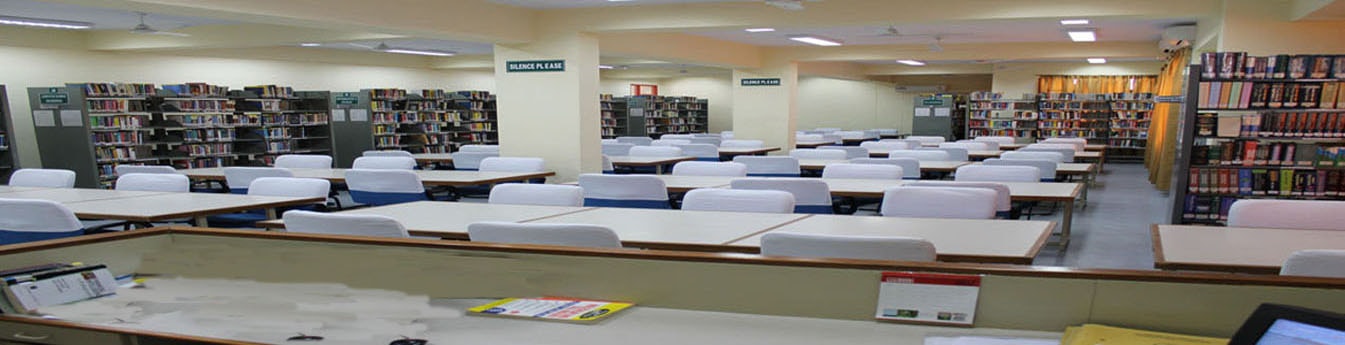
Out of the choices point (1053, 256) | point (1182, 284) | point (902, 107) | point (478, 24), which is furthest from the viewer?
point (902, 107)

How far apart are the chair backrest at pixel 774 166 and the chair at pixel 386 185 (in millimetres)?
3088

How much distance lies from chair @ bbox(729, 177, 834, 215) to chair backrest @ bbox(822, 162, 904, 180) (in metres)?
1.11

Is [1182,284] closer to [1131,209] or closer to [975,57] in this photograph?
[1131,209]

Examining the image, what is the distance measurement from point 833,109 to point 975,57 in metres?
9.53

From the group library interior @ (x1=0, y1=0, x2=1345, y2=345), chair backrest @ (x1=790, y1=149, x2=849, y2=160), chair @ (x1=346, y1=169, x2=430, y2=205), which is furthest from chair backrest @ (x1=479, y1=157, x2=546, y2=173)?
chair backrest @ (x1=790, y1=149, x2=849, y2=160)

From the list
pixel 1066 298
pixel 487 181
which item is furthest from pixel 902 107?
pixel 1066 298

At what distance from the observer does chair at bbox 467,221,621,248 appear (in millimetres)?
2695

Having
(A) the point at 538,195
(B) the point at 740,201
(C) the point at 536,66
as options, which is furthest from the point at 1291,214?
(C) the point at 536,66

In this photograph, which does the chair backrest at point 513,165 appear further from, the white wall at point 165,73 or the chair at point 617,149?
the white wall at point 165,73

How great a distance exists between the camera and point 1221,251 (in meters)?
2.78

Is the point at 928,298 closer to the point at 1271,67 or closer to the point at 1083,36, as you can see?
the point at 1271,67

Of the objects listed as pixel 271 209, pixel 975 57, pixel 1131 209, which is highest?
pixel 975 57

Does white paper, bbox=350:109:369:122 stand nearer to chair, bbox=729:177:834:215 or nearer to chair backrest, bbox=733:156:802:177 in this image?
chair backrest, bbox=733:156:802:177

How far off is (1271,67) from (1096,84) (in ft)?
42.3
